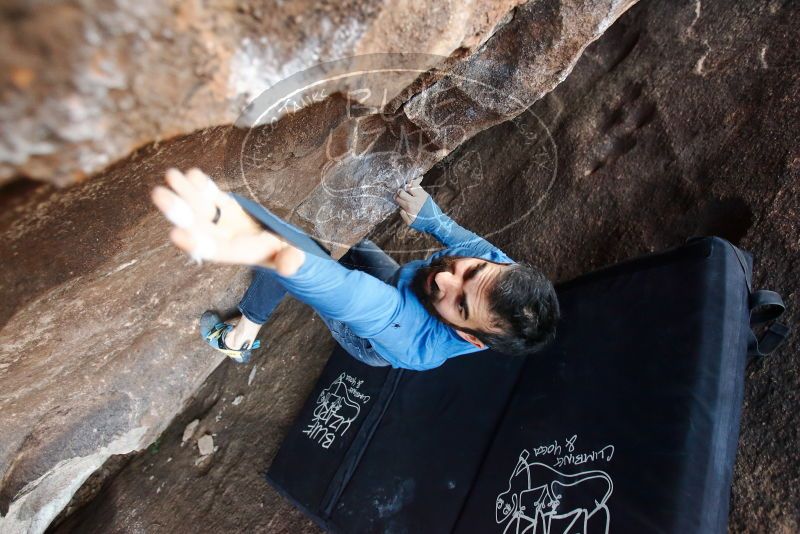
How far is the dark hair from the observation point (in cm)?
116

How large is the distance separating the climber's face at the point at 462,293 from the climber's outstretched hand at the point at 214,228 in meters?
0.51

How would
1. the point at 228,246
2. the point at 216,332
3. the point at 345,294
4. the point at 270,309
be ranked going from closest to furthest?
1. the point at 228,246
2. the point at 345,294
3. the point at 270,309
4. the point at 216,332

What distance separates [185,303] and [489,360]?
106 cm

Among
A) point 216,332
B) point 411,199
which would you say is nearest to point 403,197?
point 411,199

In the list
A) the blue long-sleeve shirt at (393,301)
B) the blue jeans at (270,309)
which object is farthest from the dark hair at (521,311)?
the blue jeans at (270,309)

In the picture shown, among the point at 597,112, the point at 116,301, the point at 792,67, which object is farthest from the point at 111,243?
the point at 792,67

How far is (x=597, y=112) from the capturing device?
213cm

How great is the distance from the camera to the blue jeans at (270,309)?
62.0 inches

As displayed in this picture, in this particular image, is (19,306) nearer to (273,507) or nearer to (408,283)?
(408,283)

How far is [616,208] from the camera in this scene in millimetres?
1896

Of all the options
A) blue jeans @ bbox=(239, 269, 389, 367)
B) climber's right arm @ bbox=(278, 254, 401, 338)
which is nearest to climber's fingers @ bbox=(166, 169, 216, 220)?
climber's right arm @ bbox=(278, 254, 401, 338)

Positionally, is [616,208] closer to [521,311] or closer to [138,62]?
[521,311]

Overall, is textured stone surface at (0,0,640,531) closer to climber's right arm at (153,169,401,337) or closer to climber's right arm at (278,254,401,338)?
climber's right arm at (153,169,401,337)

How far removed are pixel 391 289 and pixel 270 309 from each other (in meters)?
0.63
